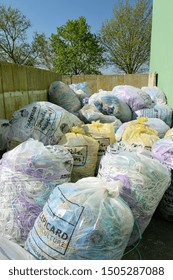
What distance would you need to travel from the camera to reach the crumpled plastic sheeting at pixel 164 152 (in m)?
1.91

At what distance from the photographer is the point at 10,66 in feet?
8.21

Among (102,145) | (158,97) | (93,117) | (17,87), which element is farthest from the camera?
(158,97)

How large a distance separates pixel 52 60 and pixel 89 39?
3445mm

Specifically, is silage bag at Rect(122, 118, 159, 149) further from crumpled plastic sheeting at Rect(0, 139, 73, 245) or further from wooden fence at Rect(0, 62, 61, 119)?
wooden fence at Rect(0, 62, 61, 119)

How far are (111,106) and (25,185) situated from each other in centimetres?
238

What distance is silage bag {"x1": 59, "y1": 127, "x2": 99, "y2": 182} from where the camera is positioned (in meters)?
2.00

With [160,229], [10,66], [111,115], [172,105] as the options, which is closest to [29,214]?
[160,229]

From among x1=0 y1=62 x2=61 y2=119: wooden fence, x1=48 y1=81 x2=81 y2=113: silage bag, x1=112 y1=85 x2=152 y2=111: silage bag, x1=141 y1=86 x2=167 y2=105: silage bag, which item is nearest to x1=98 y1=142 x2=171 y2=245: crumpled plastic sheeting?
x1=0 y1=62 x2=61 y2=119: wooden fence

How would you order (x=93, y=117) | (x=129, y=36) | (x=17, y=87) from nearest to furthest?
(x=17, y=87) < (x=93, y=117) < (x=129, y=36)

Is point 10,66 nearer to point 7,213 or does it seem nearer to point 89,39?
point 7,213

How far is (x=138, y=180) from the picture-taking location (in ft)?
5.07

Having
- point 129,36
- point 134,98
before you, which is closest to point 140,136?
point 134,98

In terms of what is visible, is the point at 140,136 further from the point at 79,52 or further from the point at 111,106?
the point at 79,52
